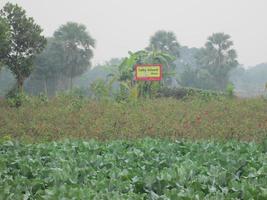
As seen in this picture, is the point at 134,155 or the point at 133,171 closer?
the point at 133,171

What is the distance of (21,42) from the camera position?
15.1m

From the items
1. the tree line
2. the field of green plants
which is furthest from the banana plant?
the field of green plants

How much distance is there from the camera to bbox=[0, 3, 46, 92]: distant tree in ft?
48.8

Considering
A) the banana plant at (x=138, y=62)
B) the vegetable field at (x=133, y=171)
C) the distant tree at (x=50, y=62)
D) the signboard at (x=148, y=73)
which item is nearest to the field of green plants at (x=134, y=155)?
the vegetable field at (x=133, y=171)

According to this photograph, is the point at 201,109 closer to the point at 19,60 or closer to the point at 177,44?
the point at 19,60

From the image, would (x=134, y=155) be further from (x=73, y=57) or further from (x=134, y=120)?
(x=73, y=57)

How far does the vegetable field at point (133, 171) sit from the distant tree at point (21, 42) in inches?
370

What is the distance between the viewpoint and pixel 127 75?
651 inches

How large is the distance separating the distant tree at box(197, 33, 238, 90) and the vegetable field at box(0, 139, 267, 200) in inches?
1170

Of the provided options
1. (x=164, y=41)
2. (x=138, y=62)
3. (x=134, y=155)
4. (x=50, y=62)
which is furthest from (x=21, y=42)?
(x=164, y=41)

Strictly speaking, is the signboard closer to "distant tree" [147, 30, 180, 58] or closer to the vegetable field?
the vegetable field

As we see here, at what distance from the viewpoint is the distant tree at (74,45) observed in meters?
31.2

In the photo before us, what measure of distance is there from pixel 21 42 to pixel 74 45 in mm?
16423

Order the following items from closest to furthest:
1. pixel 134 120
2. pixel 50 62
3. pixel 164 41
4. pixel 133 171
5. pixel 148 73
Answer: pixel 133 171 < pixel 134 120 < pixel 148 73 < pixel 50 62 < pixel 164 41
